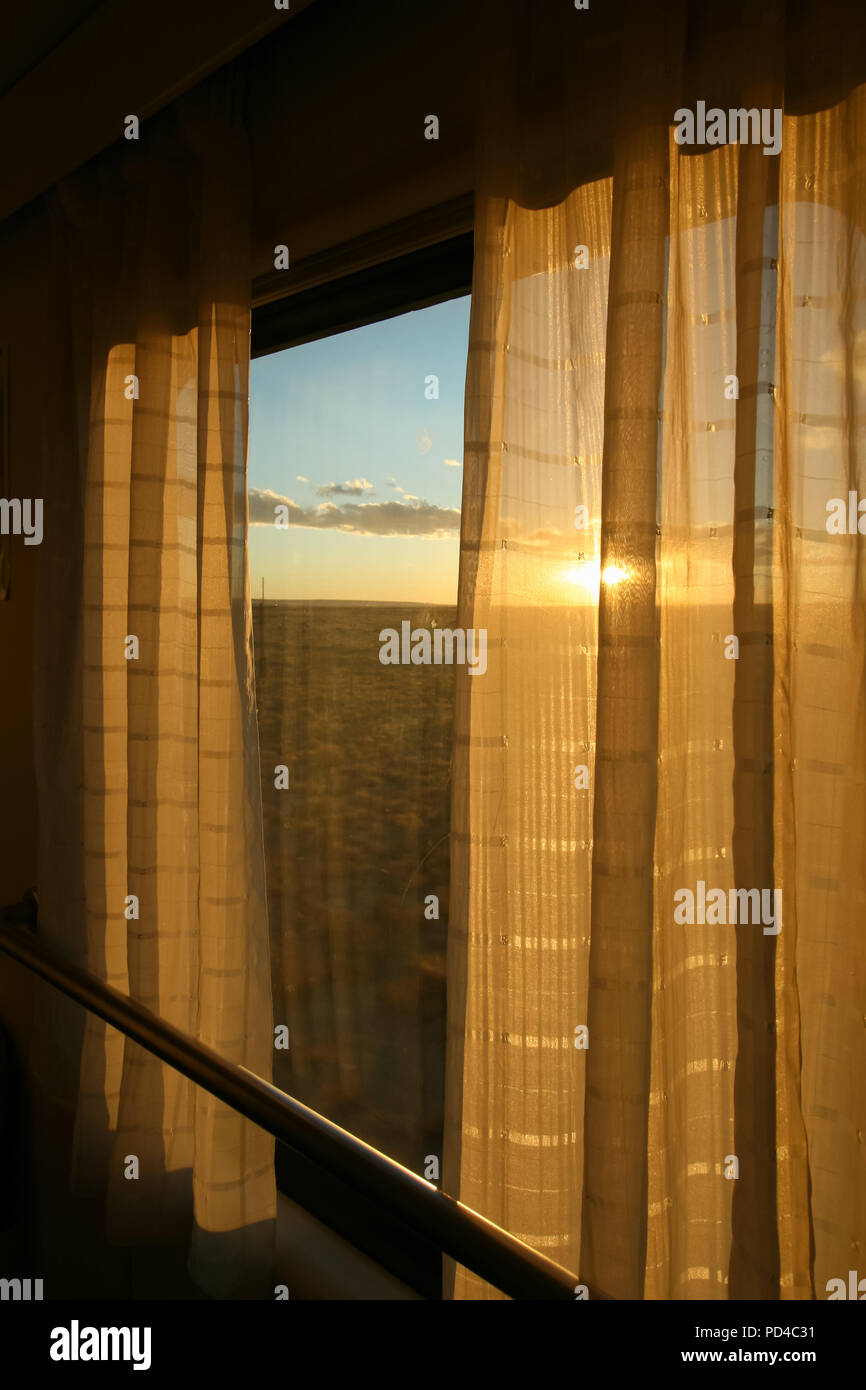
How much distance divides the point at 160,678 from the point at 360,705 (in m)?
0.40

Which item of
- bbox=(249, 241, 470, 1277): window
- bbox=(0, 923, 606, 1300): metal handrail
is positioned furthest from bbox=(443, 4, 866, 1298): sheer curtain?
bbox=(249, 241, 470, 1277): window

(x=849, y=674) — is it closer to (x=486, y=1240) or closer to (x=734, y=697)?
(x=734, y=697)

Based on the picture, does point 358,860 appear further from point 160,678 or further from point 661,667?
point 661,667

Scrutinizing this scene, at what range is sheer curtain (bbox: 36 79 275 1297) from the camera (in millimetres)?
1512

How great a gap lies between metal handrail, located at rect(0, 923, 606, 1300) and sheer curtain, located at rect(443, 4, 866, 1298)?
5.3 inches

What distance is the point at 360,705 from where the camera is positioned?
1550mm

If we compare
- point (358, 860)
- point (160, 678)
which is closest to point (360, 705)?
point (358, 860)

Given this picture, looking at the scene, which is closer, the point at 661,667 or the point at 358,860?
the point at 661,667

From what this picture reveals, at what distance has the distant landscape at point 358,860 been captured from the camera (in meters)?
1.46

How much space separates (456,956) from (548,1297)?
376 mm

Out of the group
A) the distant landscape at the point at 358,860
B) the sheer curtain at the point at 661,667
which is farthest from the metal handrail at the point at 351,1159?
the distant landscape at the point at 358,860

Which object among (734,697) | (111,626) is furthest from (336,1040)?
(734,697)

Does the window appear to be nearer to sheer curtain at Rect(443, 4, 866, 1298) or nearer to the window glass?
the window glass

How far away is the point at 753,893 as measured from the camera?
33.9 inches
